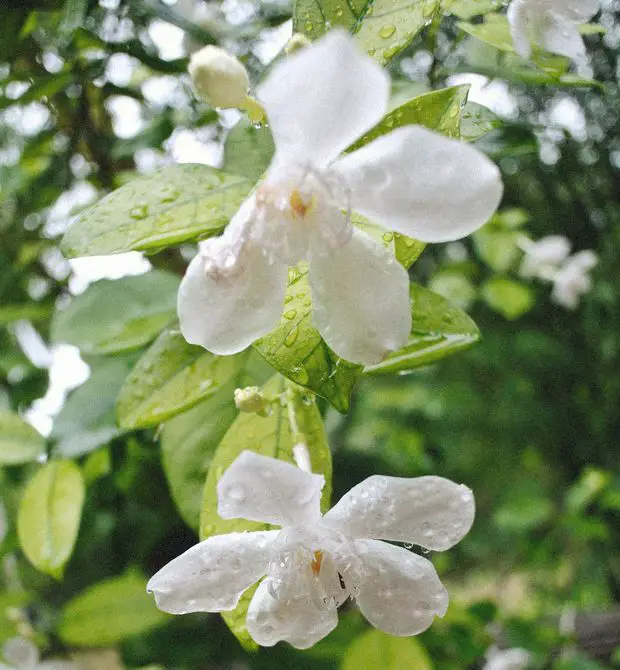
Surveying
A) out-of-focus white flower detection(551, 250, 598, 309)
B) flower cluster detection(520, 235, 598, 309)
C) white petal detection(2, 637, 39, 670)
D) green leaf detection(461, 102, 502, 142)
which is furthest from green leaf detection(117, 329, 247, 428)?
out-of-focus white flower detection(551, 250, 598, 309)

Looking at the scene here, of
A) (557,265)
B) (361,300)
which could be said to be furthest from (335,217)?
(557,265)

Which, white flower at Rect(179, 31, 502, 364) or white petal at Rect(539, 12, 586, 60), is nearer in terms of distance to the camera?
white flower at Rect(179, 31, 502, 364)

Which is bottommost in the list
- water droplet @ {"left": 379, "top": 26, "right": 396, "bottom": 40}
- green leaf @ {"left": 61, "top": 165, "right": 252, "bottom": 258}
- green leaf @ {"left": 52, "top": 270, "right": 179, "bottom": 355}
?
green leaf @ {"left": 52, "top": 270, "right": 179, "bottom": 355}

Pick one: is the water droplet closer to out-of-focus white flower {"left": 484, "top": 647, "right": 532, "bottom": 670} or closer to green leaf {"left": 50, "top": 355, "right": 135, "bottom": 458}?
green leaf {"left": 50, "top": 355, "right": 135, "bottom": 458}

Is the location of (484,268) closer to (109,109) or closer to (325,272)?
(109,109)

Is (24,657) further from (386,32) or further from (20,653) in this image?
(386,32)

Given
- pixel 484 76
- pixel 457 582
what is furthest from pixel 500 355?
pixel 484 76

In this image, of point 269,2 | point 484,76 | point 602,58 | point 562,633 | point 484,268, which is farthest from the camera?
point 602,58
